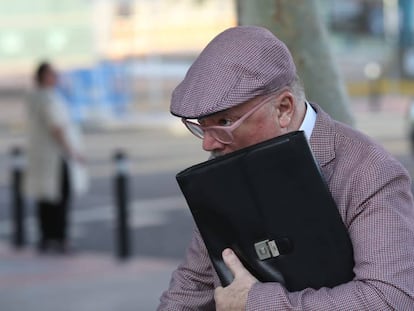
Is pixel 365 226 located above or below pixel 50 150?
above

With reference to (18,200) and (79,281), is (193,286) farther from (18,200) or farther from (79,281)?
(18,200)

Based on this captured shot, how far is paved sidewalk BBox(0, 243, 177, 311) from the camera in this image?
794cm

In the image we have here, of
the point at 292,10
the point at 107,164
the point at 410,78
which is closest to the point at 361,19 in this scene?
the point at 410,78

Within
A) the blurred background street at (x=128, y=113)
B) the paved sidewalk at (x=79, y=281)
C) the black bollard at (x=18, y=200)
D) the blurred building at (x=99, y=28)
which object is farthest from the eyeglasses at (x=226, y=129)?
the blurred building at (x=99, y=28)

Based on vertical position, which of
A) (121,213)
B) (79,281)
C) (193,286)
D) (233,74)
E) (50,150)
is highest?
(233,74)

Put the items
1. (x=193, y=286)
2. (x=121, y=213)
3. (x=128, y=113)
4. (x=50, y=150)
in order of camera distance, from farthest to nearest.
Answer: (x=128, y=113)
(x=50, y=150)
(x=121, y=213)
(x=193, y=286)

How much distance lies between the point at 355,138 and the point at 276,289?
0.36 meters

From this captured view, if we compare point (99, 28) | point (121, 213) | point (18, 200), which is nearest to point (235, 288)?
point (121, 213)

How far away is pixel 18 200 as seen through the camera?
1088cm

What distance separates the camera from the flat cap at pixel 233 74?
2.00m

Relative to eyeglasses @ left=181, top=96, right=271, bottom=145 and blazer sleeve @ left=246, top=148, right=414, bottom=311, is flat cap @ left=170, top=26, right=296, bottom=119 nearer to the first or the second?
eyeglasses @ left=181, top=96, right=271, bottom=145

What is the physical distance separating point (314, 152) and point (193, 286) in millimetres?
472

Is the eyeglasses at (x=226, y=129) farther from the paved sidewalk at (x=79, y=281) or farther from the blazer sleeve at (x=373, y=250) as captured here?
the paved sidewalk at (x=79, y=281)

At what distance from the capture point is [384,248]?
1.96m
